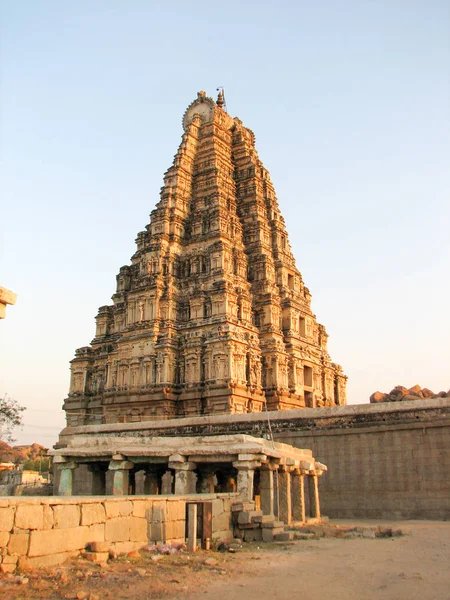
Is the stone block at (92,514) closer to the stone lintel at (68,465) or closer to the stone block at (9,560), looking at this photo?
the stone block at (9,560)

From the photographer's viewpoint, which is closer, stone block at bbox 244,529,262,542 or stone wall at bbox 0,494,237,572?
stone wall at bbox 0,494,237,572

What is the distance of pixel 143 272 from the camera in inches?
1727

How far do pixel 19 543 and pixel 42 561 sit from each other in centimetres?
56

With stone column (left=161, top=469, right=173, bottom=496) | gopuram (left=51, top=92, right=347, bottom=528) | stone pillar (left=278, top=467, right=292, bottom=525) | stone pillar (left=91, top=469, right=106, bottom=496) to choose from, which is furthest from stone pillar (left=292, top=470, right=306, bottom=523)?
gopuram (left=51, top=92, right=347, bottom=528)

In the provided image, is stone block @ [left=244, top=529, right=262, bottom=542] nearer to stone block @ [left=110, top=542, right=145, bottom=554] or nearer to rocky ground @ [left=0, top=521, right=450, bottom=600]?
rocky ground @ [left=0, top=521, right=450, bottom=600]

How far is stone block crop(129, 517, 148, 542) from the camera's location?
12.3 meters

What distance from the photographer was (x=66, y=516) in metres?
10.6

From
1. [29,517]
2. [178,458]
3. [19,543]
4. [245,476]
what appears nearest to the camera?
[19,543]

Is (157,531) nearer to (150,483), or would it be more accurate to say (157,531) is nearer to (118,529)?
(118,529)

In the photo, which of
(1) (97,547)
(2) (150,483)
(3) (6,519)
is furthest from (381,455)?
(3) (6,519)

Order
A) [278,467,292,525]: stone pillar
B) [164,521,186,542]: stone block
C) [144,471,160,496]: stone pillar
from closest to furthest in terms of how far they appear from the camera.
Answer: [164,521,186,542]: stone block
[278,467,292,525]: stone pillar
[144,471,160,496]: stone pillar

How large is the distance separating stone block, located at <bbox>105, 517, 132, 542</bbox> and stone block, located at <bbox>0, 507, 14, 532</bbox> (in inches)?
98.6

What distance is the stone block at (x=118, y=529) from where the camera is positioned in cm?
1161

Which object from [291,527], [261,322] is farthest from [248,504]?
[261,322]
